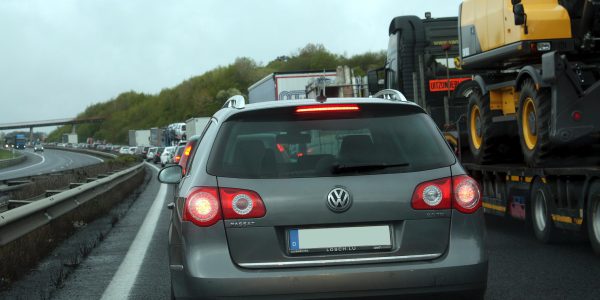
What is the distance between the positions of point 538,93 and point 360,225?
5454 millimetres

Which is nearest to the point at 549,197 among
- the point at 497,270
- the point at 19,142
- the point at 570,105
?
the point at 570,105

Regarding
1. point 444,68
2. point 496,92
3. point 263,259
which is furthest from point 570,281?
point 444,68

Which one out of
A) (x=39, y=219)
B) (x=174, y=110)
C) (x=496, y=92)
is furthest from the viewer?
(x=174, y=110)

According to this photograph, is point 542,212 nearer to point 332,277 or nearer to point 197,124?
point 332,277

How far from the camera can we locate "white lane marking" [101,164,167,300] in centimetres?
711

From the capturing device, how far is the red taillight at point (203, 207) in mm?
4570

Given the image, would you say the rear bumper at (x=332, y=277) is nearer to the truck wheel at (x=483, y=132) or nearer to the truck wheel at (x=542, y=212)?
the truck wheel at (x=542, y=212)

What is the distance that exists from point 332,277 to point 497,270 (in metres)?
3.52

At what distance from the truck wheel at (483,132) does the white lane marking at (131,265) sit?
439 centimetres

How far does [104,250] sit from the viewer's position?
32.8ft

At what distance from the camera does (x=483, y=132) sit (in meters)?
11.5

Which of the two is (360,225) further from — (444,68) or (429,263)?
(444,68)

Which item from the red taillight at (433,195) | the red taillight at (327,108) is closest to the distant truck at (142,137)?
the red taillight at (327,108)

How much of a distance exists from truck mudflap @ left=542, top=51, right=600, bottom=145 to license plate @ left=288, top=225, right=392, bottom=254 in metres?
5.03
